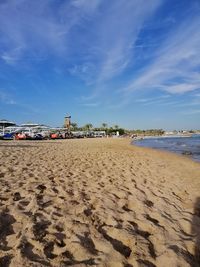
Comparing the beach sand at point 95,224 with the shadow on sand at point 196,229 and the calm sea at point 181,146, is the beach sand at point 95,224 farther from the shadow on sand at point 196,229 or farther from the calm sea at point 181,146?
the calm sea at point 181,146

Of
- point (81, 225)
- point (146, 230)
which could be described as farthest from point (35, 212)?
point (146, 230)

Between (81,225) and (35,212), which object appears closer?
(81,225)

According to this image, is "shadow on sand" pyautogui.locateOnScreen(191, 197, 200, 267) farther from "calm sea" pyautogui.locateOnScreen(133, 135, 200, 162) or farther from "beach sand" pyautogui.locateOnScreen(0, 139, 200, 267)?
"calm sea" pyautogui.locateOnScreen(133, 135, 200, 162)

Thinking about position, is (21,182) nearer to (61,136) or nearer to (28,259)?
(28,259)

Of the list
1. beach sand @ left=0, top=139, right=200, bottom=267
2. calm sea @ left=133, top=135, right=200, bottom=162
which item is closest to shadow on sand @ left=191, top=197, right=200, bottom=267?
beach sand @ left=0, top=139, right=200, bottom=267

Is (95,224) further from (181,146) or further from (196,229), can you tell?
(181,146)

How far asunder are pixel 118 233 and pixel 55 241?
867mm

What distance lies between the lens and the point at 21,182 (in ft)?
18.6

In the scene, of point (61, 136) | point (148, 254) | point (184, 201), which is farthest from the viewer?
point (61, 136)

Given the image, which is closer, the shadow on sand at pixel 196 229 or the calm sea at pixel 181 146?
the shadow on sand at pixel 196 229

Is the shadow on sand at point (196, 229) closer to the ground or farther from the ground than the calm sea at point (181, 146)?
farther from the ground

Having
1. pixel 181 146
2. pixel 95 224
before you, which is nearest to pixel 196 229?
pixel 95 224

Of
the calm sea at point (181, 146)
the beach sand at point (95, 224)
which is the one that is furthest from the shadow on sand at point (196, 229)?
the calm sea at point (181, 146)

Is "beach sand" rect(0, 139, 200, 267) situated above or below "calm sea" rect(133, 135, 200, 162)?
above
